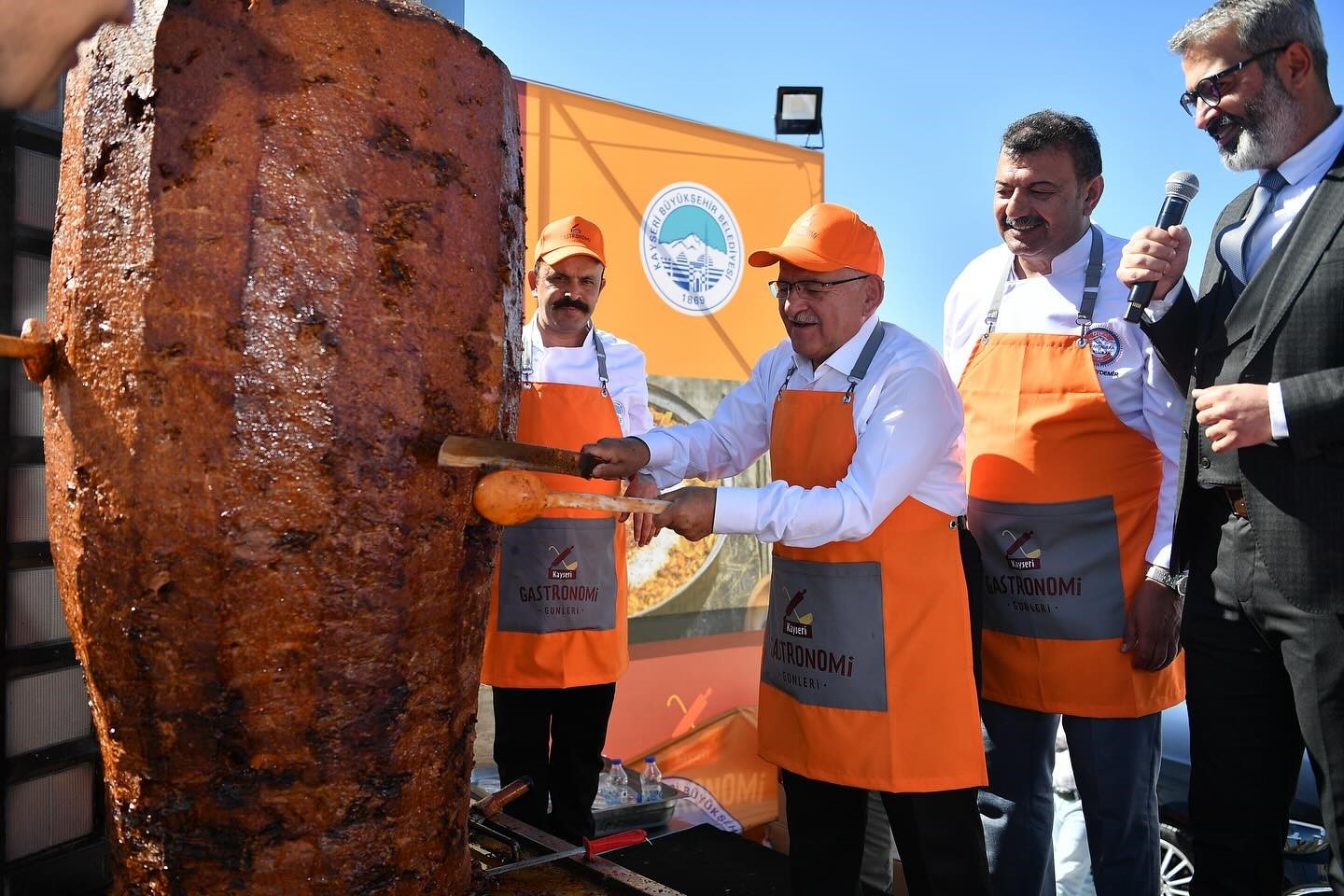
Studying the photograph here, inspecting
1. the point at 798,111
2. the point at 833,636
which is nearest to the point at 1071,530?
the point at 833,636

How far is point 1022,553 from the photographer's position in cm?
224

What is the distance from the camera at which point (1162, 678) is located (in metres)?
2.19

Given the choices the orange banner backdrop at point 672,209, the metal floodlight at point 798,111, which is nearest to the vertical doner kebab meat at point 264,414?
the orange banner backdrop at point 672,209

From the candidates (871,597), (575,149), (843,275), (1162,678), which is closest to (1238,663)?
(1162,678)

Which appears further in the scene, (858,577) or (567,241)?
(567,241)

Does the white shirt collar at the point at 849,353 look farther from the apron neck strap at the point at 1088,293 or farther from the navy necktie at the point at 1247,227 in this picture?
the navy necktie at the point at 1247,227

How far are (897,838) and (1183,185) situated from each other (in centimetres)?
153

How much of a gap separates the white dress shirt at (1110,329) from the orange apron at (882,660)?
1.84 feet

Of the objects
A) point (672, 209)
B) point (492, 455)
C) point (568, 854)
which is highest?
point (672, 209)

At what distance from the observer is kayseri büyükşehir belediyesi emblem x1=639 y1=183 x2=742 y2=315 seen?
4.99 metres

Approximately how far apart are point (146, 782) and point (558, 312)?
2.21m

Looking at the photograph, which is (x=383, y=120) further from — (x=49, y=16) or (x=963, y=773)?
(x=963, y=773)

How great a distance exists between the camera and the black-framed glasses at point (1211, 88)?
1.82 metres

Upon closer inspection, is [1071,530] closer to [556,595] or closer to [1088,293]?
[1088,293]
